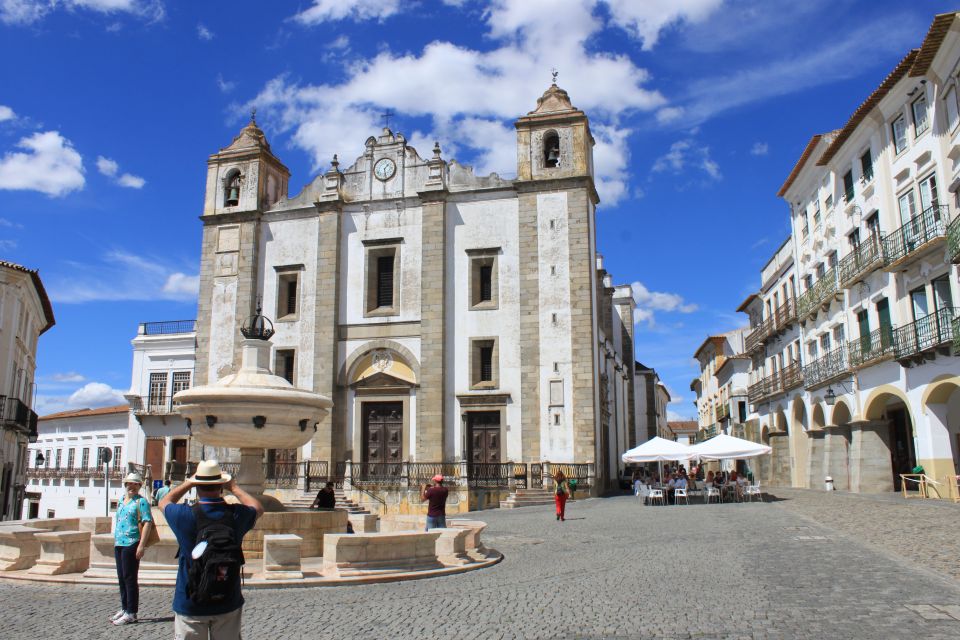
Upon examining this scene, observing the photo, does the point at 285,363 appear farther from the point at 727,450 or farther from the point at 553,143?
the point at 727,450

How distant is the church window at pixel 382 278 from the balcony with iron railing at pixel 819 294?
1536 cm

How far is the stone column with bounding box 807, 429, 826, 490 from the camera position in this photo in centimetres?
3014

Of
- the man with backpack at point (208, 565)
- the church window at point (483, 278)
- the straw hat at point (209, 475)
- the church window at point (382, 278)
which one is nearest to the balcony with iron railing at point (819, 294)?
the church window at point (483, 278)

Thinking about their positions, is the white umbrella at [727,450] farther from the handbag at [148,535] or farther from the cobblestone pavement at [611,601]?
the handbag at [148,535]

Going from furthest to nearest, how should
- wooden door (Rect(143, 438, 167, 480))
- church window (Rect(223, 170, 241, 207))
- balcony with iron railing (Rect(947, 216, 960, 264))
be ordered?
1. wooden door (Rect(143, 438, 167, 480))
2. church window (Rect(223, 170, 241, 207))
3. balcony with iron railing (Rect(947, 216, 960, 264))

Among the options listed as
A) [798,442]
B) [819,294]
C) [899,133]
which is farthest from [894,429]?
[899,133]

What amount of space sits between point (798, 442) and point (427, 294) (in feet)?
54.4

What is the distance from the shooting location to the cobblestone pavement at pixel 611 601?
6.62 metres

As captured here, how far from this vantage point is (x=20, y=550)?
953 cm

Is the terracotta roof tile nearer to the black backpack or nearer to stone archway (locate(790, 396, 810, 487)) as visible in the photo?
stone archway (locate(790, 396, 810, 487))

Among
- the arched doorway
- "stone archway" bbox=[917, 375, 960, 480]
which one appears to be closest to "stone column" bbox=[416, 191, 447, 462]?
the arched doorway

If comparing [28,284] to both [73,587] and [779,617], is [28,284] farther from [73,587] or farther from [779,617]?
[779,617]

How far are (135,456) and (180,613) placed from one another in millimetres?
33693

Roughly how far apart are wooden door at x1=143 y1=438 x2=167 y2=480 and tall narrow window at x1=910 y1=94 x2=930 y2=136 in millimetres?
30165
